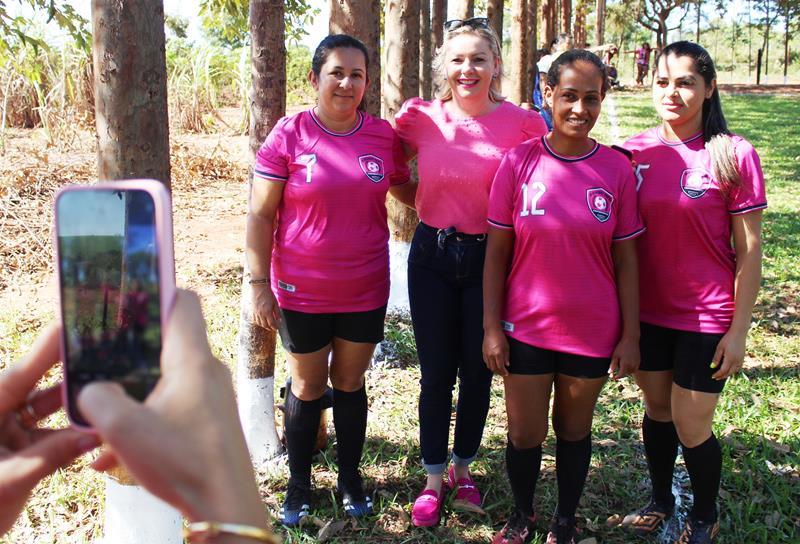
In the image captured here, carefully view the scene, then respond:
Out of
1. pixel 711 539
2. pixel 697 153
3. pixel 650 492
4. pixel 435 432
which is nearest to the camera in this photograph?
pixel 697 153

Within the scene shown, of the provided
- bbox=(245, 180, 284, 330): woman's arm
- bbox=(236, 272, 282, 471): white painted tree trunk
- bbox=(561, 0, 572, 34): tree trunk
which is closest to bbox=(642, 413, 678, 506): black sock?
bbox=(245, 180, 284, 330): woman's arm

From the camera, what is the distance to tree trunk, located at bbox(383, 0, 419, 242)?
5305mm

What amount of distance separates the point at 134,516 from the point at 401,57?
362 cm

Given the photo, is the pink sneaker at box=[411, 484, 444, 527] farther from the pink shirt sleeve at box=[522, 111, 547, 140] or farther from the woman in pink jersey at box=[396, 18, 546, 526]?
the pink shirt sleeve at box=[522, 111, 547, 140]

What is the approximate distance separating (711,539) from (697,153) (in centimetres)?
152

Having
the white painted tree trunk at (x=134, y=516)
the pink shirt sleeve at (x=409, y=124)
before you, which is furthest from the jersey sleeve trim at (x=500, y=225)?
the white painted tree trunk at (x=134, y=516)

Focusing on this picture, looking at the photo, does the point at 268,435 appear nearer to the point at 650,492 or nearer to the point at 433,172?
the point at 433,172

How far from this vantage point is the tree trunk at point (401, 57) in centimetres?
530

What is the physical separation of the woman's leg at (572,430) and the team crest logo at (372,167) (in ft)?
3.45

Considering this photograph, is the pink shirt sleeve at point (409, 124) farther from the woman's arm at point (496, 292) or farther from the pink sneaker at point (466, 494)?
the pink sneaker at point (466, 494)

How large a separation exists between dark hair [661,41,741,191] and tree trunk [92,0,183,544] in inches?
71.8

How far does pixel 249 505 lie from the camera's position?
0.92 metres

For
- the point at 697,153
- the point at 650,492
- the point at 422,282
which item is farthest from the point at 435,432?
the point at 697,153

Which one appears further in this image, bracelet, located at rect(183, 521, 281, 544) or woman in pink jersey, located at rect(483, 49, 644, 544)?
woman in pink jersey, located at rect(483, 49, 644, 544)
